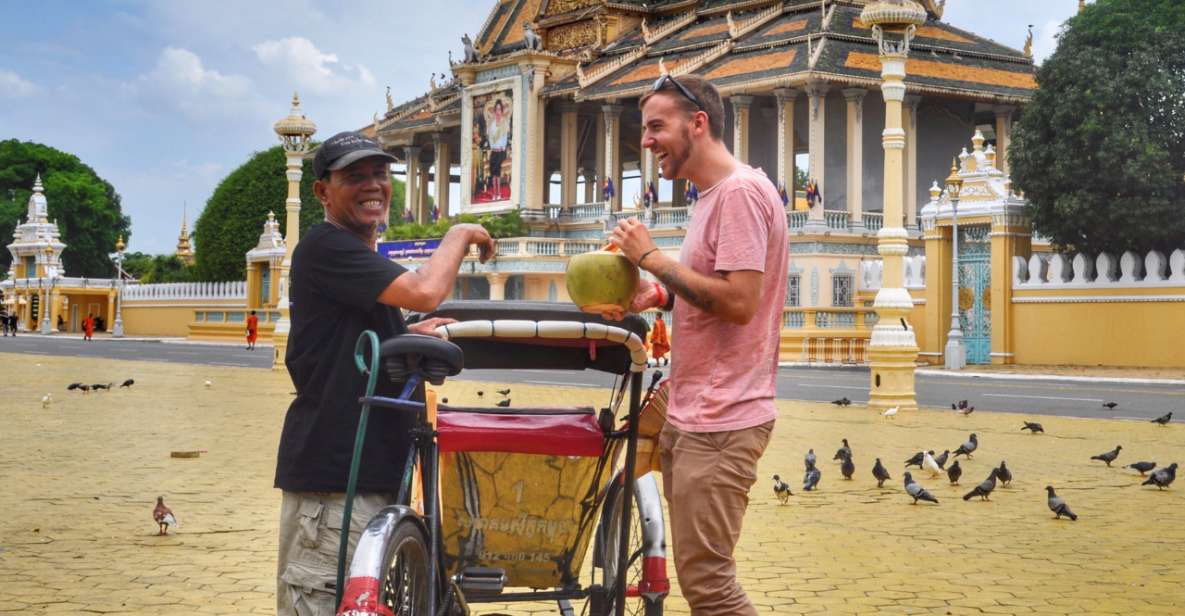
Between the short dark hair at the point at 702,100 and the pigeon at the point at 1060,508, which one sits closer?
the short dark hair at the point at 702,100

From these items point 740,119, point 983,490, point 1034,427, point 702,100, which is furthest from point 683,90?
point 740,119

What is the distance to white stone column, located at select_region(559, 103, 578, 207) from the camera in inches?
1907

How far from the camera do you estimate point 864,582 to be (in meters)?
6.74

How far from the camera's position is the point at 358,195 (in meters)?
4.12

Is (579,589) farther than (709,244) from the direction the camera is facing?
Yes

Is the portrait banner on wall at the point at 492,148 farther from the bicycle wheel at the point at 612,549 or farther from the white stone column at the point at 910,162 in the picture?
the bicycle wheel at the point at 612,549

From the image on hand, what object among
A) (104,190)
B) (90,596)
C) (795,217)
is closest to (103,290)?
(104,190)

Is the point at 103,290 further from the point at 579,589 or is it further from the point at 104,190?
the point at 579,589

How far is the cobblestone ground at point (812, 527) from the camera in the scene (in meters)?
6.39

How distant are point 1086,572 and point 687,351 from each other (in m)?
3.81

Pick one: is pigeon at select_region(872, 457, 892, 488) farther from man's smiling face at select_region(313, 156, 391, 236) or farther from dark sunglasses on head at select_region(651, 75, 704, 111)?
man's smiling face at select_region(313, 156, 391, 236)

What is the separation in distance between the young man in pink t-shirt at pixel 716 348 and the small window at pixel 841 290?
32.6 meters

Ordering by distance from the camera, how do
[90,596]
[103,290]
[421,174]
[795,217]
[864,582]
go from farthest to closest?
[103,290]
[421,174]
[795,217]
[864,582]
[90,596]

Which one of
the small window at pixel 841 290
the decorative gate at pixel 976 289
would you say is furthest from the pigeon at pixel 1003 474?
the small window at pixel 841 290
